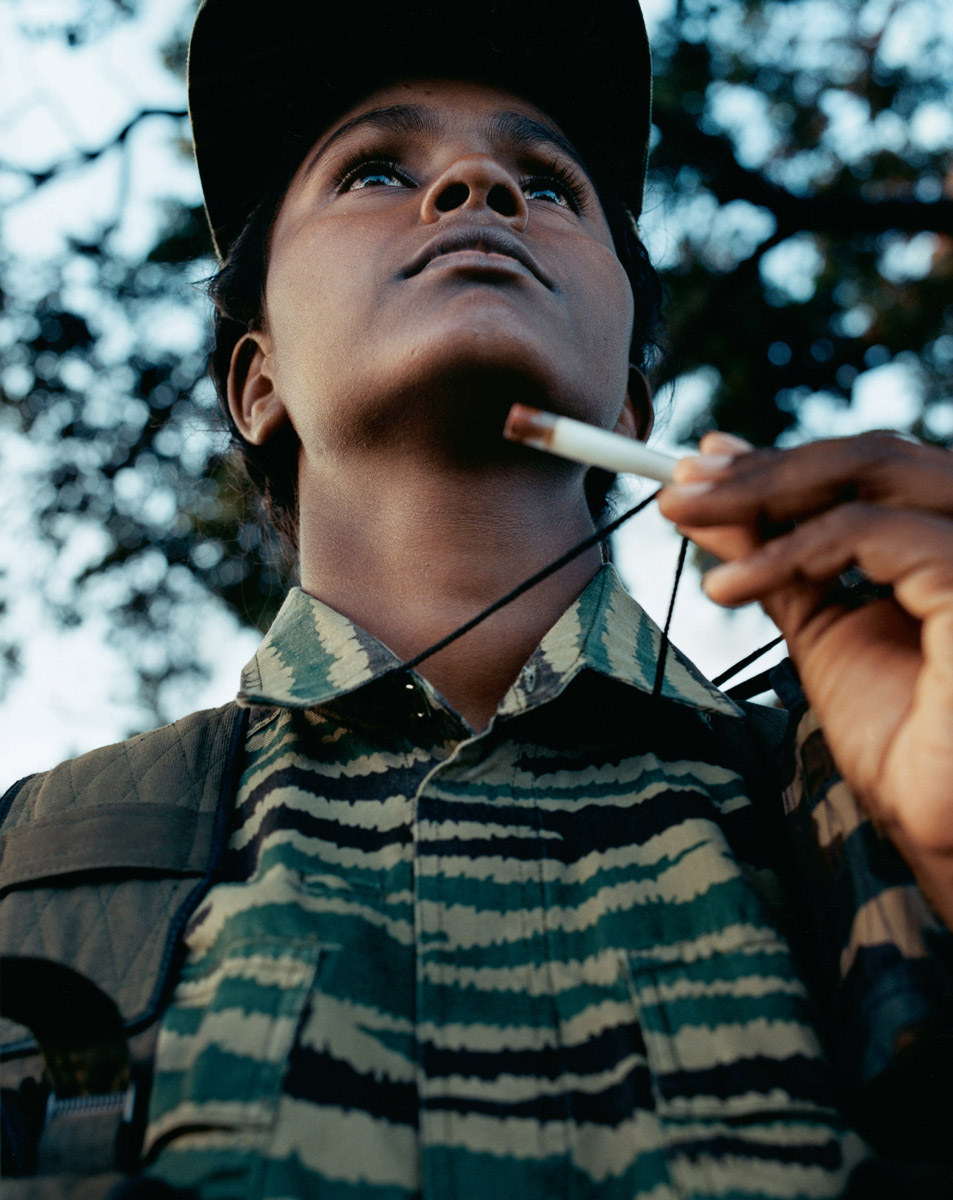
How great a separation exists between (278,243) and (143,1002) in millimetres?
1592

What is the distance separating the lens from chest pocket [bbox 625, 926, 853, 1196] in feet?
3.61

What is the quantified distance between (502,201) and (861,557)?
1171mm

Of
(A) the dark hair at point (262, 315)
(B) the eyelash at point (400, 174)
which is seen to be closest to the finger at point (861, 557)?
(B) the eyelash at point (400, 174)

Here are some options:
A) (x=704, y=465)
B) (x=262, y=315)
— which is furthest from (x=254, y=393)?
(x=704, y=465)

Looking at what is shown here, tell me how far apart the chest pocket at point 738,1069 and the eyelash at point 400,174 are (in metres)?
1.59

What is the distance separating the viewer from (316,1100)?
1.12 m

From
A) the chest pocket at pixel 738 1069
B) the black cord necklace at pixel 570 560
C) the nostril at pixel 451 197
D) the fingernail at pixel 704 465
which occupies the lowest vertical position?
the chest pocket at pixel 738 1069

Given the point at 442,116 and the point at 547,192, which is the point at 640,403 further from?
the point at 442,116

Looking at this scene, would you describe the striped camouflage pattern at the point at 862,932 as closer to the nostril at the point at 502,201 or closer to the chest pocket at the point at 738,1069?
the chest pocket at the point at 738,1069

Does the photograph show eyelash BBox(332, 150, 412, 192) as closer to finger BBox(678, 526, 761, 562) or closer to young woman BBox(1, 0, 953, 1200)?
young woman BBox(1, 0, 953, 1200)

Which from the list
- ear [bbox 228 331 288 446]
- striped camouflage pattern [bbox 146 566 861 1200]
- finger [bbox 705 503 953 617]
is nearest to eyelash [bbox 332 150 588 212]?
ear [bbox 228 331 288 446]

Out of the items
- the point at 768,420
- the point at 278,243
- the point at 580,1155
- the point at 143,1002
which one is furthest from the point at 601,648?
the point at 768,420

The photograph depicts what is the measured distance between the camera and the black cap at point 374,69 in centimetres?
222

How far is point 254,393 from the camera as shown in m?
2.30
